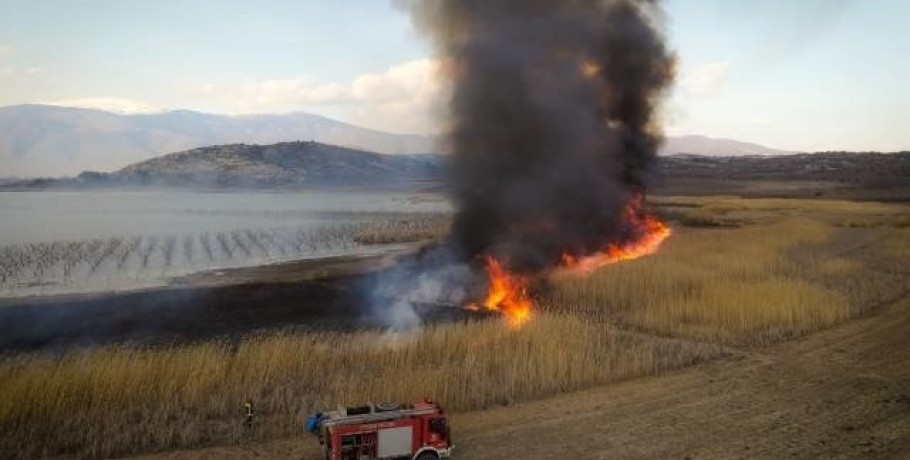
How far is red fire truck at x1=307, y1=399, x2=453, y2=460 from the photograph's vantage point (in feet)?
35.3

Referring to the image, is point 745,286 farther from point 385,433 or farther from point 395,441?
point 385,433

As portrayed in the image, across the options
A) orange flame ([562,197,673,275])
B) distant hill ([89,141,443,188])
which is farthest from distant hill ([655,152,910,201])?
distant hill ([89,141,443,188])

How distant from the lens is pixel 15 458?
1246 centimetres

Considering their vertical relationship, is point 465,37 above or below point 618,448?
above

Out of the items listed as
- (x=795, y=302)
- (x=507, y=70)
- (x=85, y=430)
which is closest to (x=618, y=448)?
(x=85, y=430)

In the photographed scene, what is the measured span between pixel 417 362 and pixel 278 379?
3346mm

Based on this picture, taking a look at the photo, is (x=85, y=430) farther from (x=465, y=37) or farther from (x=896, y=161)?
(x=896, y=161)

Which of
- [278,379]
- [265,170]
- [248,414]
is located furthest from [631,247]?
[265,170]

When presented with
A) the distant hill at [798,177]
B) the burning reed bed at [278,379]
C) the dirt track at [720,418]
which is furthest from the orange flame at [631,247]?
the distant hill at [798,177]

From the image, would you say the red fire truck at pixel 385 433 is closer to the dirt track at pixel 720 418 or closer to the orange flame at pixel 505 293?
the dirt track at pixel 720 418

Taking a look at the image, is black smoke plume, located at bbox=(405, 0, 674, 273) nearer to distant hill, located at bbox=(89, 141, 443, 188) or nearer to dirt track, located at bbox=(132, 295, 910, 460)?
dirt track, located at bbox=(132, 295, 910, 460)

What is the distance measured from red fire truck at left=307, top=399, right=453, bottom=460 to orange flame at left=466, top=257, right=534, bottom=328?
1279 centimetres

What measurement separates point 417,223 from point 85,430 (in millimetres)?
52597

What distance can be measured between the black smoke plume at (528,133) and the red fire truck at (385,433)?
51.0ft
